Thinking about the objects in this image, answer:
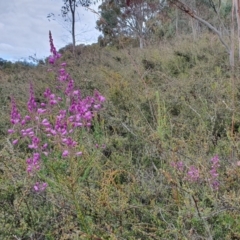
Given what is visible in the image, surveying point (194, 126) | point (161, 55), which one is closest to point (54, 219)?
point (194, 126)

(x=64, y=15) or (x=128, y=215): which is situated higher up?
(x=64, y=15)

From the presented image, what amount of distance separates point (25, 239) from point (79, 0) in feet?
42.1

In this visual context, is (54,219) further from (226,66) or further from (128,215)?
(226,66)

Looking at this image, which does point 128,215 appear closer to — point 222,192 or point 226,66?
point 222,192

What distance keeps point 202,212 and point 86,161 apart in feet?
2.53

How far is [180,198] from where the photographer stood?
171cm

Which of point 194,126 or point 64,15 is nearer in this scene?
point 194,126

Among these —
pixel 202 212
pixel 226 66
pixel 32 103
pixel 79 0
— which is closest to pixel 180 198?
pixel 202 212

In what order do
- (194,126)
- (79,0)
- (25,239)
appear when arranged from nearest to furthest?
(25,239) < (194,126) < (79,0)

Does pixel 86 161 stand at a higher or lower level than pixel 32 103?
lower

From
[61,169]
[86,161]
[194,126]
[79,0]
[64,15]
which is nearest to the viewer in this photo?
[61,169]

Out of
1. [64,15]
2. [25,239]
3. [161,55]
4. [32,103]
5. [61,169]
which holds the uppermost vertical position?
[64,15]

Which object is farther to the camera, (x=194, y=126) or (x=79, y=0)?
(x=79, y=0)

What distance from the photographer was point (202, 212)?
1505 mm
